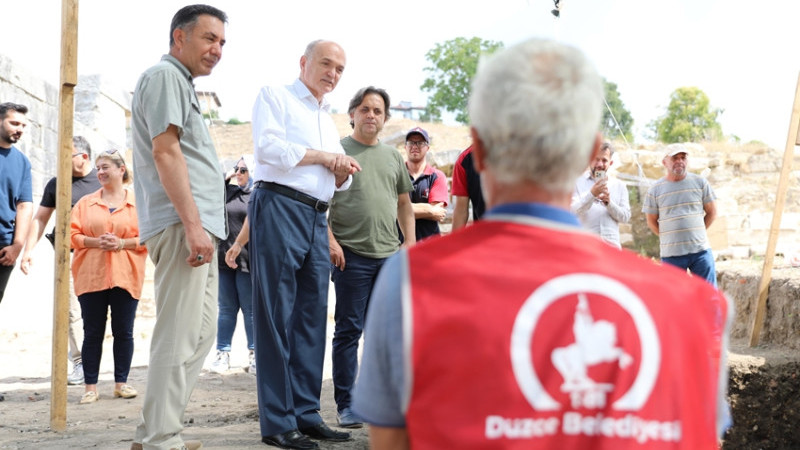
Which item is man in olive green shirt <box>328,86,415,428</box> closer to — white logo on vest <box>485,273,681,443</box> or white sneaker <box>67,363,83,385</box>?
white sneaker <box>67,363,83,385</box>

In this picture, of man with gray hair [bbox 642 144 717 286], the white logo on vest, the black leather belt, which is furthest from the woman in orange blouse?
the white logo on vest

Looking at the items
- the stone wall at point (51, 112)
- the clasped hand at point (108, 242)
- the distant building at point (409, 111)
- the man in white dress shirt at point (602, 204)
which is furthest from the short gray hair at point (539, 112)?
the distant building at point (409, 111)

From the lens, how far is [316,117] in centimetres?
426

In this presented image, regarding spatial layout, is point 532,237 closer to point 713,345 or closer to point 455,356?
point 455,356

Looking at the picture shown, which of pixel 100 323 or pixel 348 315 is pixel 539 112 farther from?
pixel 100 323

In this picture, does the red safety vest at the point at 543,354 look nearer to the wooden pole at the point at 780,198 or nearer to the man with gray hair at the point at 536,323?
the man with gray hair at the point at 536,323

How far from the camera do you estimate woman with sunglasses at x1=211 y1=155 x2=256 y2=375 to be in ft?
23.3

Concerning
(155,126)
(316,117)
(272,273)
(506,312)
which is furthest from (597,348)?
(316,117)

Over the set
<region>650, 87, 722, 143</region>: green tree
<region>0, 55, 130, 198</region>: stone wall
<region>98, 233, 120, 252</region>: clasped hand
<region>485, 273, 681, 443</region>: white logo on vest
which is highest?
<region>650, 87, 722, 143</region>: green tree

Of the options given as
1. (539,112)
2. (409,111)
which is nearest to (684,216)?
(539,112)

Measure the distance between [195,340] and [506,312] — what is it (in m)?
2.61

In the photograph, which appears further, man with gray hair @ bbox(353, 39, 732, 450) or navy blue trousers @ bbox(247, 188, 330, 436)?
navy blue trousers @ bbox(247, 188, 330, 436)

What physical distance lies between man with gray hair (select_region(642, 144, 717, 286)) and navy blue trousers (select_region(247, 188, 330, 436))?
13.4 feet

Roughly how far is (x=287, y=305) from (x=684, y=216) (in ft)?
14.4
